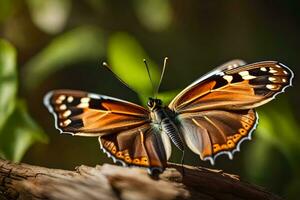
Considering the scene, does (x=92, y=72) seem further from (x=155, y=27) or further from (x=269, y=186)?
(x=269, y=186)

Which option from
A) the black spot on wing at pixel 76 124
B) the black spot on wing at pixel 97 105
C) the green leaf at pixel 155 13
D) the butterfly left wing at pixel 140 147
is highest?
the green leaf at pixel 155 13

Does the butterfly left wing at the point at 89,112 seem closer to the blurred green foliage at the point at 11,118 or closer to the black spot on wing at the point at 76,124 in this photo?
the black spot on wing at the point at 76,124

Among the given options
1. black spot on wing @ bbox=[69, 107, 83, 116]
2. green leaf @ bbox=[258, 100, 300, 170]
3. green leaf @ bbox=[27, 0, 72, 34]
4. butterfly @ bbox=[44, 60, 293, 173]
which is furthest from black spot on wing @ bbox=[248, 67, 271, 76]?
green leaf @ bbox=[27, 0, 72, 34]

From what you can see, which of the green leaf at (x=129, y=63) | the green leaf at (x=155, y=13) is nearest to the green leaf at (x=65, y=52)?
the green leaf at (x=155, y=13)

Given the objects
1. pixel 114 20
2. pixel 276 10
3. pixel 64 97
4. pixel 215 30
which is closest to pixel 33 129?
pixel 64 97

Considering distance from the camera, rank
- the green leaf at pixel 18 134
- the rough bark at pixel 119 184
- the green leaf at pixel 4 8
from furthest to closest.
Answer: the green leaf at pixel 4 8
the green leaf at pixel 18 134
the rough bark at pixel 119 184

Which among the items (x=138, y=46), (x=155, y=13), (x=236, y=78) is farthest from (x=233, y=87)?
(x=155, y=13)

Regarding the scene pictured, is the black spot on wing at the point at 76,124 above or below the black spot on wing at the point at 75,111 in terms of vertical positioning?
below
